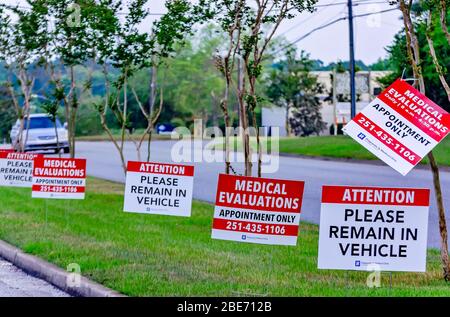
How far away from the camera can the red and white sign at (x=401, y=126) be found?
10320 mm

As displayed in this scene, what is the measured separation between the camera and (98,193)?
23.0 metres

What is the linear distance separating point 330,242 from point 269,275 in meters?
1.32

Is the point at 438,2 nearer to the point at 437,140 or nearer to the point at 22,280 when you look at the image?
the point at 437,140

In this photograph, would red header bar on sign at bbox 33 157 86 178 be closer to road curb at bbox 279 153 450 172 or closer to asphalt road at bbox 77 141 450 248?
asphalt road at bbox 77 141 450 248

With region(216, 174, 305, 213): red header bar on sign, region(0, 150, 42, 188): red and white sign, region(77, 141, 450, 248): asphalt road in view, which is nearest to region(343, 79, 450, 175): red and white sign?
region(216, 174, 305, 213): red header bar on sign

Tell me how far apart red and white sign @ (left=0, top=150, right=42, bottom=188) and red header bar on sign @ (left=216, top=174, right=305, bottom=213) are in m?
7.27

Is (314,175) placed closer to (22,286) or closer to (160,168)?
(160,168)

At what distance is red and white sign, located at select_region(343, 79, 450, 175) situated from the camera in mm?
10320

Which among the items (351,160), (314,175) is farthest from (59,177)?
(351,160)

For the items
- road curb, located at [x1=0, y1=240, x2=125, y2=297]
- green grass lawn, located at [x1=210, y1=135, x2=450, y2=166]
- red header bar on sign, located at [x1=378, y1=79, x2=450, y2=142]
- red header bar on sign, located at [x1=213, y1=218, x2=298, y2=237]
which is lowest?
road curb, located at [x1=0, y1=240, x2=125, y2=297]

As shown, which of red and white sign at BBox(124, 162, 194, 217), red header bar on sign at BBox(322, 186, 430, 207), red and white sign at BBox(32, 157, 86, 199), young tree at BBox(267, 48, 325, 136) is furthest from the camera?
young tree at BBox(267, 48, 325, 136)

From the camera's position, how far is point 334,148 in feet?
140

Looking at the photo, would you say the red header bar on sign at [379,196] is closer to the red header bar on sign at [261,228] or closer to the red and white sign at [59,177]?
the red header bar on sign at [261,228]
